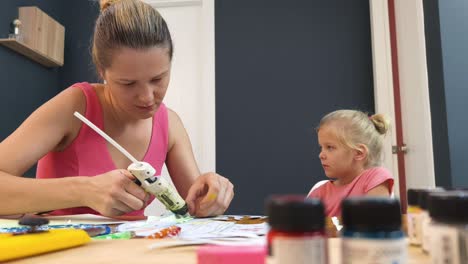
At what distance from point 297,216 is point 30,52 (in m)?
2.65

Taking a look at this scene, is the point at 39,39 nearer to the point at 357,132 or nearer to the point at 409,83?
the point at 357,132

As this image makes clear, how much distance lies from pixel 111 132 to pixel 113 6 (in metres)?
0.37

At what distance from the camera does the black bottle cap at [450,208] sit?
0.33 metres

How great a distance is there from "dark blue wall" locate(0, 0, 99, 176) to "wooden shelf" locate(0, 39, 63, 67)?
3 cm

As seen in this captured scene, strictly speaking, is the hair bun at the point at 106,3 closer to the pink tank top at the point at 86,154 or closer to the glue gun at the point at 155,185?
the pink tank top at the point at 86,154

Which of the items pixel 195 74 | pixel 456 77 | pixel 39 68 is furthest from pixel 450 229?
pixel 39 68

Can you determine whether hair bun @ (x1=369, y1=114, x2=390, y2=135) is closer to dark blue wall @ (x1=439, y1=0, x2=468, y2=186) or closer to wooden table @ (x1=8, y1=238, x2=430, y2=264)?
dark blue wall @ (x1=439, y1=0, x2=468, y2=186)

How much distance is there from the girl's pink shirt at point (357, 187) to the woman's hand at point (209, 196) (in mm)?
369

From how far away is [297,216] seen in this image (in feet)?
0.99

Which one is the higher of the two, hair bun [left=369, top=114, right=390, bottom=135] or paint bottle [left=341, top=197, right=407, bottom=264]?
hair bun [left=369, top=114, right=390, bottom=135]

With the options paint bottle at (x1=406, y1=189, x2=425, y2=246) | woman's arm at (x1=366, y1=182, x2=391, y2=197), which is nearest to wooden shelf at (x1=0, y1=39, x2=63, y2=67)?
woman's arm at (x1=366, y1=182, x2=391, y2=197)

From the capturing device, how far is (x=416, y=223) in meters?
0.51

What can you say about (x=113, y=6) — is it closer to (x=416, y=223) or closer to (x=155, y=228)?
(x=155, y=228)

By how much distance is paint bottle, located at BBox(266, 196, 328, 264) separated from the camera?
0.30m
